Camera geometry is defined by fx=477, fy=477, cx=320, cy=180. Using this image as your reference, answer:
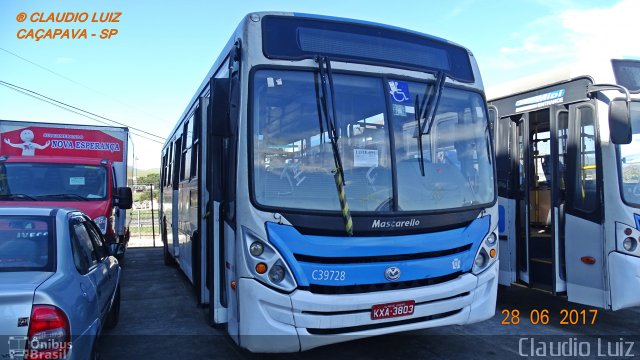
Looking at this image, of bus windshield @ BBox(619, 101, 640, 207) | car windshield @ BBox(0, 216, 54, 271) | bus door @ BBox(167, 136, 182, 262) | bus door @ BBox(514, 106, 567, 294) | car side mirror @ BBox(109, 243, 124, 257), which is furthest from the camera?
bus door @ BBox(167, 136, 182, 262)

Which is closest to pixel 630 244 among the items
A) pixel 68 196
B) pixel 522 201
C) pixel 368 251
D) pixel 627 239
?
pixel 627 239

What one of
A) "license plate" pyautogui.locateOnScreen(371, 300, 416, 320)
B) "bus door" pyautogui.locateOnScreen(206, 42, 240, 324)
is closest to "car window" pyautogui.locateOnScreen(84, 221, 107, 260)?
"bus door" pyautogui.locateOnScreen(206, 42, 240, 324)

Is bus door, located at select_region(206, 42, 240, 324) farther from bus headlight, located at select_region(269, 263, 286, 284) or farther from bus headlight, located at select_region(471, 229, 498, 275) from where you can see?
bus headlight, located at select_region(471, 229, 498, 275)

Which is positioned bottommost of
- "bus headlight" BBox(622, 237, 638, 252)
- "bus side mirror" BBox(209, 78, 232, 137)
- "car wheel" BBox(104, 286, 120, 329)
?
"car wheel" BBox(104, 286, 120, 329)

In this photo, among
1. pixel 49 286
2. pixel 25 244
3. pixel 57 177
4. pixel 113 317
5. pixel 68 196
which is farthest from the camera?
pixel 57 177

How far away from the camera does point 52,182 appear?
28.2 ft

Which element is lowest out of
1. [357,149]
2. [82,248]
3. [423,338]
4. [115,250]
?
[423,338]

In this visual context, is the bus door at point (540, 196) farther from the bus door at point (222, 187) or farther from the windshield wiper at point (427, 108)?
the bus door at point (222, 187)

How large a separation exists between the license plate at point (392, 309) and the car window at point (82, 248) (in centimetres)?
251

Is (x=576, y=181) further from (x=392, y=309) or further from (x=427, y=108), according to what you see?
(x=392, y=309)

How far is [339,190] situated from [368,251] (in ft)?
1.88

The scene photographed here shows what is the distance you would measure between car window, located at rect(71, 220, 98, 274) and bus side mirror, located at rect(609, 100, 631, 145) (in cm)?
559

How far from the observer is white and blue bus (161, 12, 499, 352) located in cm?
387

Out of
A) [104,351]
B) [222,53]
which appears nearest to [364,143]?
[222,53]
